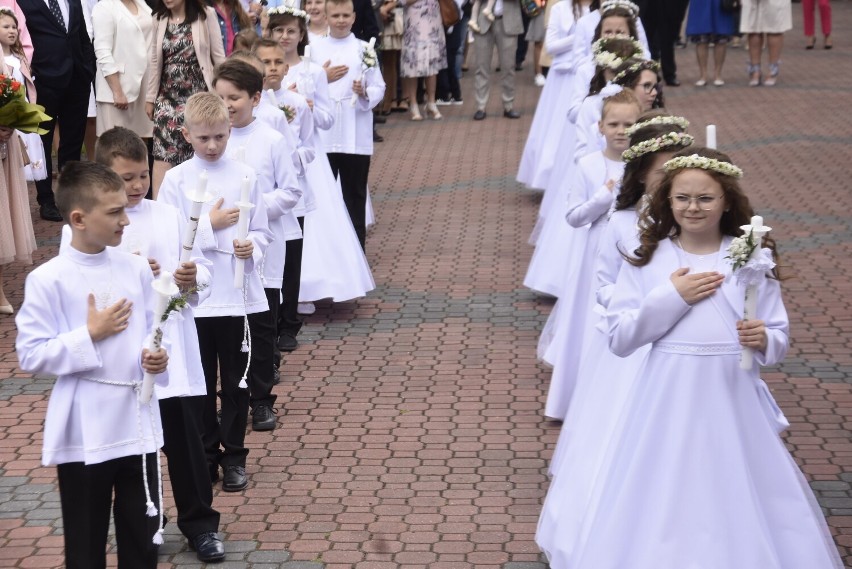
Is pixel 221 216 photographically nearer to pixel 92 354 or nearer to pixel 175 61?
pixel 92 354

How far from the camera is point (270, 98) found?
8453 millimetres

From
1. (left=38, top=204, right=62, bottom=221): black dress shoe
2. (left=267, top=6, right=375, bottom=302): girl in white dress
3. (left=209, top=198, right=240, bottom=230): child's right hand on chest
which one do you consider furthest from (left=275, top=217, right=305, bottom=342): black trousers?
(left=38, top=204, right=62, bottom=221): black dress shoe

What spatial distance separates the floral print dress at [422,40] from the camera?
18.2 metres

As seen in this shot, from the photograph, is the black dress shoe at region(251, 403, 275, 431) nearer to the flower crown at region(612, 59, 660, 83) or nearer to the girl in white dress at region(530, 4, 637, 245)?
the girl in white dress at region(530, 4, 637, 245)

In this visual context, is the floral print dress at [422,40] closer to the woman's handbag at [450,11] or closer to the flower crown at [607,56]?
the woman's handbag at [450,11]

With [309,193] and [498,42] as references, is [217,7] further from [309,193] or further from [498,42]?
[498,42]

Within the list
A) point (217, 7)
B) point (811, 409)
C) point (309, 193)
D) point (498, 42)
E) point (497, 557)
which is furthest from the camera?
point (498, 42)

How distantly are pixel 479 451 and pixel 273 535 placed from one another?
1466 millimetres

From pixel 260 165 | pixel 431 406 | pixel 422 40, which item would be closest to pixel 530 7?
pixel 422 40

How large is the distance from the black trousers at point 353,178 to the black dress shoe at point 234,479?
13.8 ft

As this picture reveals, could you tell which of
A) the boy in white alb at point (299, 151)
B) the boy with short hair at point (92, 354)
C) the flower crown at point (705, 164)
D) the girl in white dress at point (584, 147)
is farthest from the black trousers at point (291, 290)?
the flower crown at point (705, 164)

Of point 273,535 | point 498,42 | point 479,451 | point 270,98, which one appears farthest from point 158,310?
point 498,42

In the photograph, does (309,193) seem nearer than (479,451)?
No

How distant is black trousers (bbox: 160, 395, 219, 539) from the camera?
564cm
